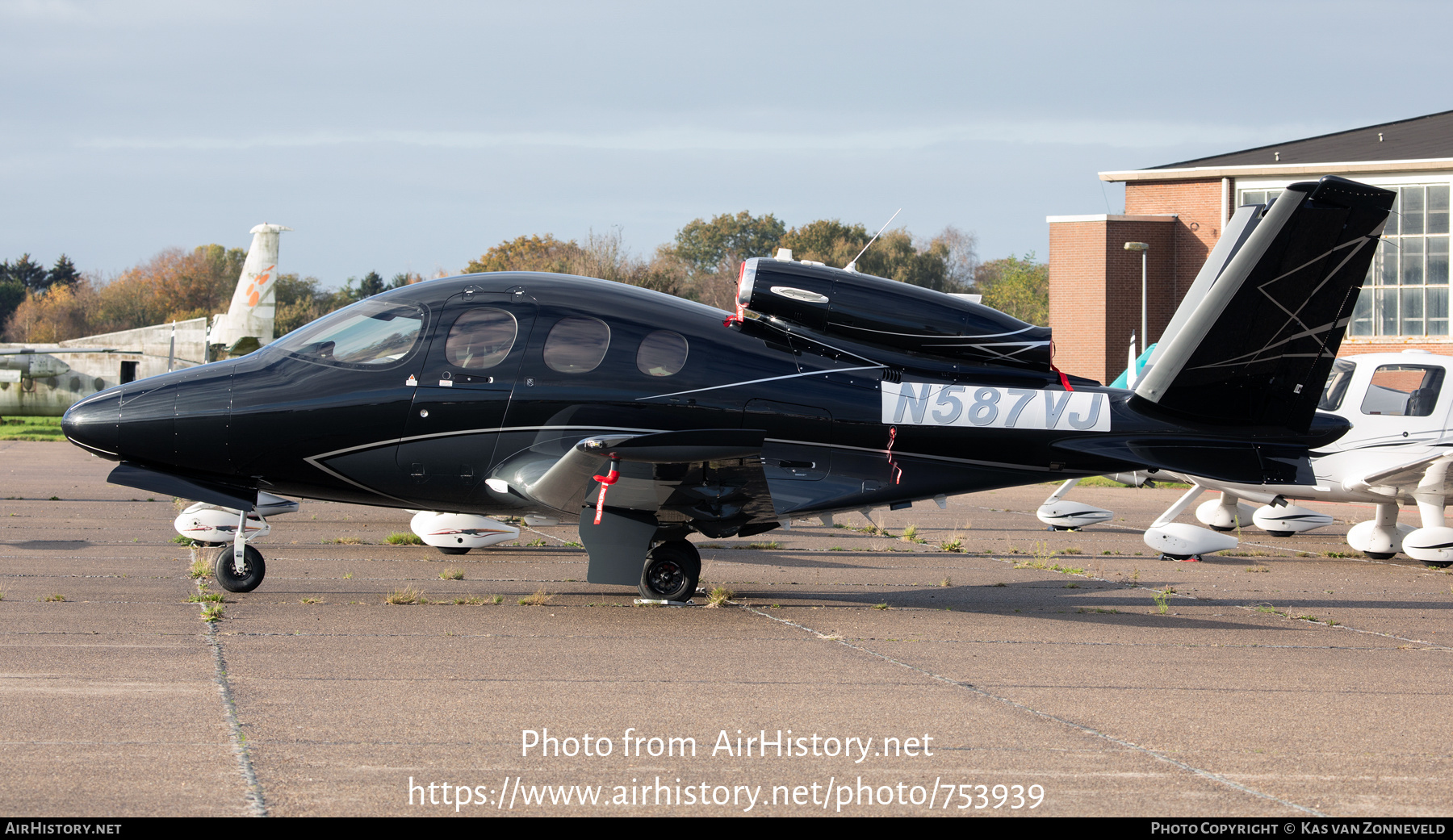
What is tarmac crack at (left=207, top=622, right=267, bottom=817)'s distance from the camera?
4.93 metres

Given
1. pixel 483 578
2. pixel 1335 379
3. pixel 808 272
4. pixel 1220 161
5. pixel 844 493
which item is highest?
pixel 1220 161

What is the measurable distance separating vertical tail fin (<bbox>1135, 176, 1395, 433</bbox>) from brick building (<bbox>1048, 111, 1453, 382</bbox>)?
31.6 meters

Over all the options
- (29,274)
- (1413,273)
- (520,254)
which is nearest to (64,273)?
(29,274)

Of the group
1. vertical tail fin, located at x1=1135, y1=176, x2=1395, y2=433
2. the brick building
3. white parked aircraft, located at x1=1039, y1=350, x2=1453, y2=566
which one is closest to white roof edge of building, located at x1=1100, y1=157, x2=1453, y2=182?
the brick building

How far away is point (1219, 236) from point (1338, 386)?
28.8 meters

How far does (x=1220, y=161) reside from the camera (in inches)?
1745

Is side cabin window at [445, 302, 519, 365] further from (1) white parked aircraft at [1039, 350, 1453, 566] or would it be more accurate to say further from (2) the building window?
Answer: (2) the building window

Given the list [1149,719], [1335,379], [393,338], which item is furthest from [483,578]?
[1335,379]

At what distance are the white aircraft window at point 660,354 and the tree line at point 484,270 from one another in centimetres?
4870

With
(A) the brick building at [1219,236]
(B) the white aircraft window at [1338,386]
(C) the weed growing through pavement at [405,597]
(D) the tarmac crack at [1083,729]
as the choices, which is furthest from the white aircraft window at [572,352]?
(A) the brick building at [1219,236]

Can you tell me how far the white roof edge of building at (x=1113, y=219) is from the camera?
140 feet

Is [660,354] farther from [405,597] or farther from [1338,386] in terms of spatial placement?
[1338,386]
